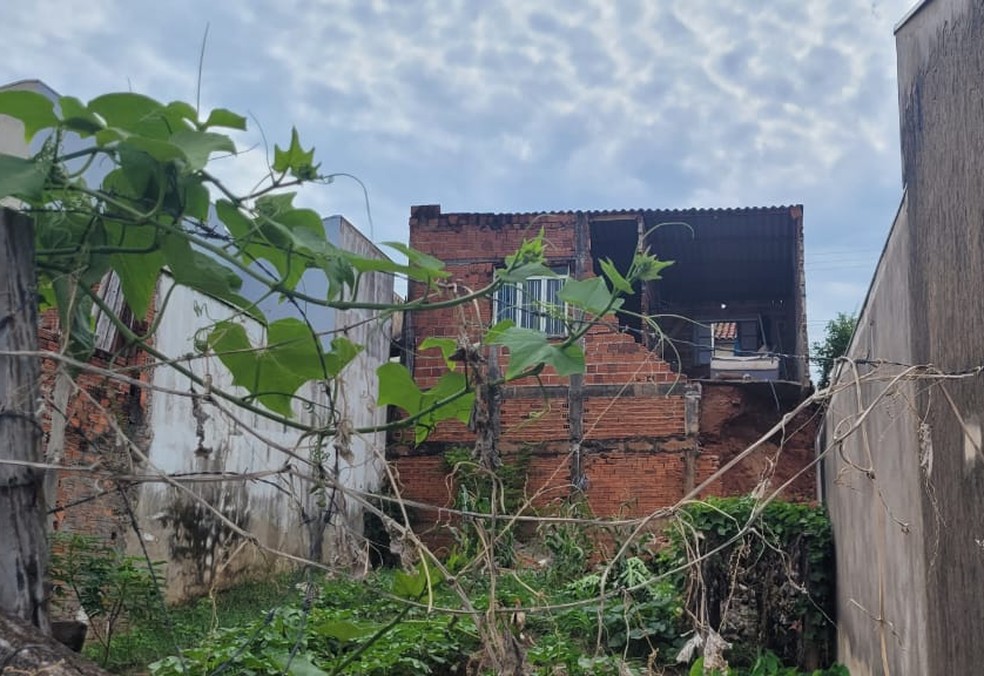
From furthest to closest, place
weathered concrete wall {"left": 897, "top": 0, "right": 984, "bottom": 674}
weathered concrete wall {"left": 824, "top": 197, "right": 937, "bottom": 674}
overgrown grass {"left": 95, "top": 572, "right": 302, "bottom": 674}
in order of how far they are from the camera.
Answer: overgrown grass {"left": 95, "top": 572, "right": 302, "bottom": 674}
weathered concrete wall {"left": 824, "top": 197, "right": 937, "bottom": 674}
weathered concrete wall {"left": 897, "top": 0, "right": 984, "bottom": 674}

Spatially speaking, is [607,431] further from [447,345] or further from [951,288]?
[447,345]

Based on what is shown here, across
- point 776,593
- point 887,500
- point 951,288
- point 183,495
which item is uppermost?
point 951,288

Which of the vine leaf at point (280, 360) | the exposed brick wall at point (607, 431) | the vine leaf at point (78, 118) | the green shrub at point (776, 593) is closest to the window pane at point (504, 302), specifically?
the vine leaf at point (280, 360)

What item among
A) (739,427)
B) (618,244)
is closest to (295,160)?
(739,427)

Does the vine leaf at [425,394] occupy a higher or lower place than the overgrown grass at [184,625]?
higher

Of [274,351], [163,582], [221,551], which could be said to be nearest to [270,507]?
[221,551]

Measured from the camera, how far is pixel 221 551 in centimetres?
886

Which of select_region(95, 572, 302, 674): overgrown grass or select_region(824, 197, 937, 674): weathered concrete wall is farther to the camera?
select_region(95, 572, 302, 674): overgrown grass

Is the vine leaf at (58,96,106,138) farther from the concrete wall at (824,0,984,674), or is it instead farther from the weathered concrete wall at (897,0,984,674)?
the weathered concrete wall at (897,0,984,674)

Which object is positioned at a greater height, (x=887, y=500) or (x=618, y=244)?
(x=618, y=244)

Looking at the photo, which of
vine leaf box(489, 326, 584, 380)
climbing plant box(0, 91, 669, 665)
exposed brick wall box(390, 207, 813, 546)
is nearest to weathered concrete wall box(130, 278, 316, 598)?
exposed brick wall box(390, 207, 813, 546)

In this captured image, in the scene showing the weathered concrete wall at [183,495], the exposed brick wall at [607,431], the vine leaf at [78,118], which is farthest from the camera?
the exposed brick wall at [607,431]

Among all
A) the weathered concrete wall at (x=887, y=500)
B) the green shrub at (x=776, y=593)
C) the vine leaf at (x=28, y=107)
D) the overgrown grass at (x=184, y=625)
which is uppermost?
the vine leaf at (x=28, y=107)

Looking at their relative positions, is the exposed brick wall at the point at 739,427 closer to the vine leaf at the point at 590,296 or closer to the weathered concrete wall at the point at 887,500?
the weathered concrete wall at the point at 887,500
